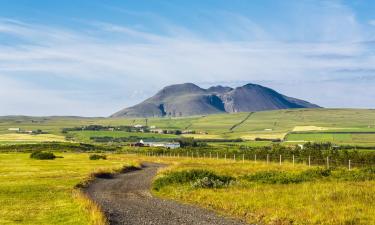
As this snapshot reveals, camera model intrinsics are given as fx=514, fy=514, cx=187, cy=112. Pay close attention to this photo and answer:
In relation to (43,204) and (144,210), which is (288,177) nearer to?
(144,210)

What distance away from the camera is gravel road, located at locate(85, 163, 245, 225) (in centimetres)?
3031

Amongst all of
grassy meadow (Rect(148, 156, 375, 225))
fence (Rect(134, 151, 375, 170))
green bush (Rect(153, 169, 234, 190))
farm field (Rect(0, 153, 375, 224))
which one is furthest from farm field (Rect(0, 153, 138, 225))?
fence (Rect(134, 151, 375, 170))

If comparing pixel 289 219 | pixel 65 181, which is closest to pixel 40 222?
pixel 289 219

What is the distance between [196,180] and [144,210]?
1659 centimetres

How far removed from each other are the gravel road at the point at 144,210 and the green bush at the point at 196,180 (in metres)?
2.12

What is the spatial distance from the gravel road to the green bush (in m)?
2.12

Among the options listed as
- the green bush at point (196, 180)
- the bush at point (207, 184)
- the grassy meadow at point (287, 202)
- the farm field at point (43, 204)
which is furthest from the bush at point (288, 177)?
the farm field at point (43, 204)

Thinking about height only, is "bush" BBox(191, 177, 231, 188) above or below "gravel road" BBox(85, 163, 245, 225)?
above

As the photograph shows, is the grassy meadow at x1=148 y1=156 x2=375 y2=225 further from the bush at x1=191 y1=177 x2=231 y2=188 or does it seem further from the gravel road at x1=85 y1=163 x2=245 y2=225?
the gravel road at x1=85 y1=163 x2=245 y2=225

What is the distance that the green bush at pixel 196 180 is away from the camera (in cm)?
4812

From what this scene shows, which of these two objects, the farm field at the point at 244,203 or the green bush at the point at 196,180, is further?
the green bush at the point at 196,180

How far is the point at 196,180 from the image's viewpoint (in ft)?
170

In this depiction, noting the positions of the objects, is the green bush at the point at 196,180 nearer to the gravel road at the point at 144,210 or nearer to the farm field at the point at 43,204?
the gravel road at the point at 144,210

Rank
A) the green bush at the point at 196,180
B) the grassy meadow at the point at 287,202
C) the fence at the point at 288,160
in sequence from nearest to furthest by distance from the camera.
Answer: the grassy meadow at the point at 287,202 → the green bush at the point at 196,180 → the fence at the point at 288,160
